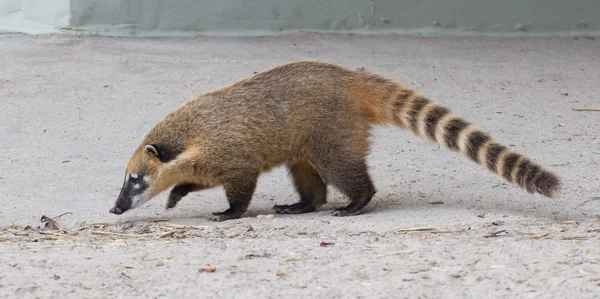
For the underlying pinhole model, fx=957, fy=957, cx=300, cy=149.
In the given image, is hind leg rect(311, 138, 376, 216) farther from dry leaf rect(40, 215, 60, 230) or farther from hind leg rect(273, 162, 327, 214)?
dry leaf rect(40, 215, 60, 230)

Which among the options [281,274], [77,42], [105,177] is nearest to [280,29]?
[77,42]

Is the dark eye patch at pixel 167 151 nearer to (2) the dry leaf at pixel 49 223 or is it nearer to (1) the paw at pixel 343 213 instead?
(2) the dry leaf at pixel 49 223

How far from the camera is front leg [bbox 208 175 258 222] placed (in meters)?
6.39

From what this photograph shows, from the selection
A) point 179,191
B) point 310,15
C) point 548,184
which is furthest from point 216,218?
point 310,15

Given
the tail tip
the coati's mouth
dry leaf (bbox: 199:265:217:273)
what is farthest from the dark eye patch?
the tail tip

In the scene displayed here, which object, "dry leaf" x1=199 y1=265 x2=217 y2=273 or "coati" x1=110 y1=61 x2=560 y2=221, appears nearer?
"dry leaf" x1=199 y1=265 x2=217 y2=273

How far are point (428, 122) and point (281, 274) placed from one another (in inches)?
87.4

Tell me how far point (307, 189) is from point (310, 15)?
414 centimetres

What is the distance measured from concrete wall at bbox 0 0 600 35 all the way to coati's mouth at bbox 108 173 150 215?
3.90 meters

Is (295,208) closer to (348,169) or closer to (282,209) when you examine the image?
(282,209)

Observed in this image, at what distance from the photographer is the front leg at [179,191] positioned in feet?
21.7

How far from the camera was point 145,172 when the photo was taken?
6.43m

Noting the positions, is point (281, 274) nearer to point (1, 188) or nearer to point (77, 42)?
point (1, 188)

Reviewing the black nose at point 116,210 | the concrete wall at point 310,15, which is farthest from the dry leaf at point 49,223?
the concrete wall at point 310,15
